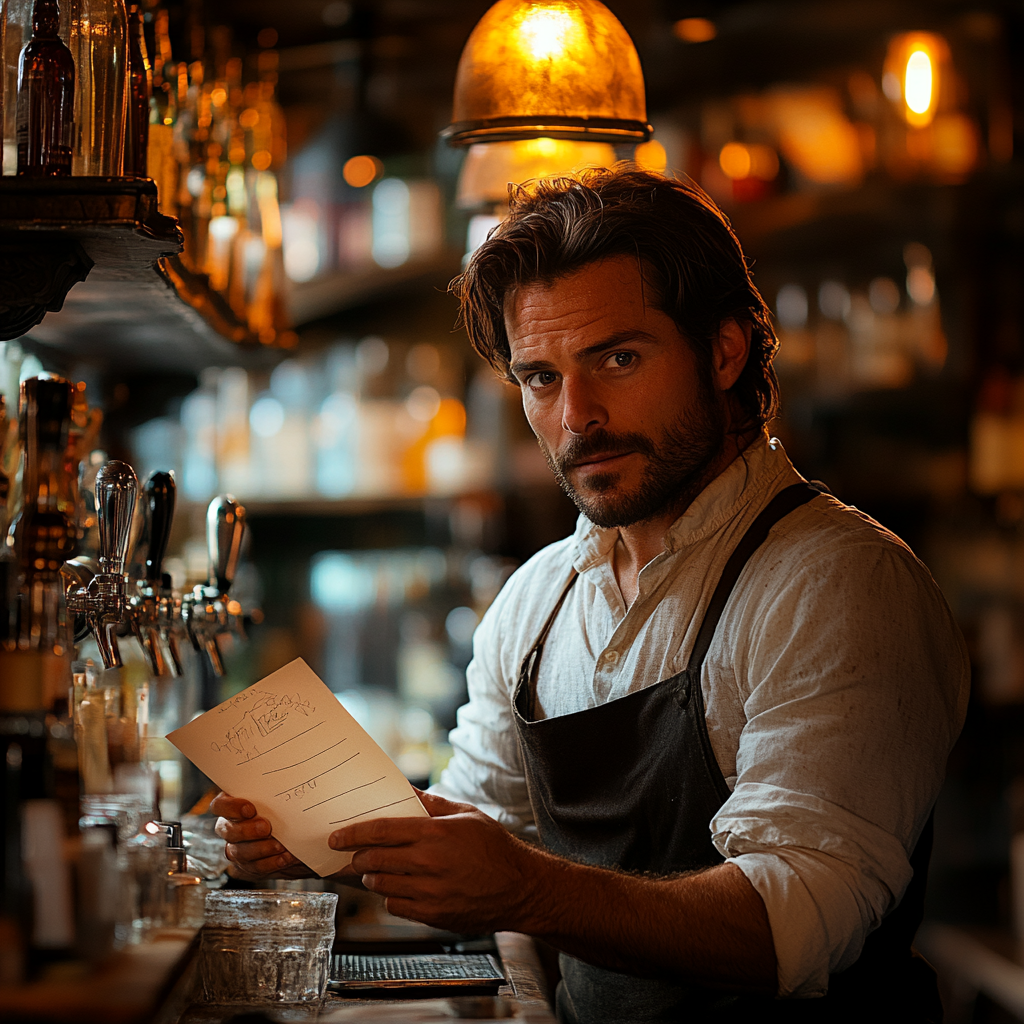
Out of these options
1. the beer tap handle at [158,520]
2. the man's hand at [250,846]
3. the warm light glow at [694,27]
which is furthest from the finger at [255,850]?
the warm light glow at [694,27]

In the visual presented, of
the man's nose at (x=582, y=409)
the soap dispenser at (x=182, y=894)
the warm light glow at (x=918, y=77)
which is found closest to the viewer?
the soap dispenser at (x=182, y=894)

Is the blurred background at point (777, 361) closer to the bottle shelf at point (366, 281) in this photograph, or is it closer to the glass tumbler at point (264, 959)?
the bottle shelf at point (366, 281)

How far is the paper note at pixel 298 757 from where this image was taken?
1.21 metres

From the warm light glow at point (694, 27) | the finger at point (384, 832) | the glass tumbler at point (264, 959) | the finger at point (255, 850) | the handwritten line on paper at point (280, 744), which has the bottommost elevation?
the glass tumbler at point (264, 959)

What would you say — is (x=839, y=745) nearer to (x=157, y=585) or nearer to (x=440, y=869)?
(x=440, y=869)

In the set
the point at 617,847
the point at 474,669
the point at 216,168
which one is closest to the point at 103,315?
the point at 216,168

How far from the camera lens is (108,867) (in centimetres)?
90

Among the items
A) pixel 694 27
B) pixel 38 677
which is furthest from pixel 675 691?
pixel 694 27

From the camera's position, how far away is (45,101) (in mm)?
1141

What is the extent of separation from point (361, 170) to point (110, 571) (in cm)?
247

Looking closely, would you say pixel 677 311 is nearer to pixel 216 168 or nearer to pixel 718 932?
pixel 718 932

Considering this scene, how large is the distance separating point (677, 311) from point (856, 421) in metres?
2.07

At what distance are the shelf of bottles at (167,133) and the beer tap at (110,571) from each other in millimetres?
218

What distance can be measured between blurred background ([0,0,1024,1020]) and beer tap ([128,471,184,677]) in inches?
49.4
